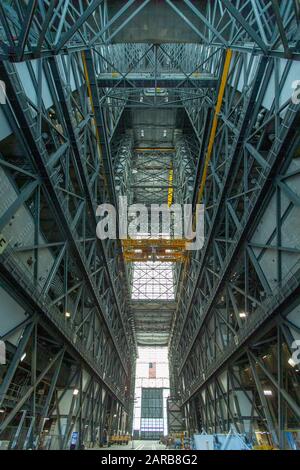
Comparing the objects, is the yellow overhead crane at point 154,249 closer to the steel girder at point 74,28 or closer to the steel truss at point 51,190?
the steel truss at point 51,190

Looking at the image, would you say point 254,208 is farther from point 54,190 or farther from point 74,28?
point 74,28

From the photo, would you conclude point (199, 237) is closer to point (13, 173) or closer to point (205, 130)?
point (205, 130)

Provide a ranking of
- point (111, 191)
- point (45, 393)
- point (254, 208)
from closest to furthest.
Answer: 1. point (254, 208)
2. point (45, 393)
3. point (111, 191)

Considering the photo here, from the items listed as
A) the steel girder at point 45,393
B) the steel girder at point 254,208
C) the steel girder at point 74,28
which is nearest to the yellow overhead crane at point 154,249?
the steel girder at point 254,208

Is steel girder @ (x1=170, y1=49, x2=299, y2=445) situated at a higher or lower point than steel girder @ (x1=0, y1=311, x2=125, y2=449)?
higher

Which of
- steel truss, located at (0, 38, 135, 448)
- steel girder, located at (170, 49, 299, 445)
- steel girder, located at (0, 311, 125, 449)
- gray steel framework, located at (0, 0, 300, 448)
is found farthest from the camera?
steel girder, located at (0, 311, 125, 449)

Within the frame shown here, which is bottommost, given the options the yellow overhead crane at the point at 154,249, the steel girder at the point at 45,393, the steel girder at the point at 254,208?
the steel girder at the point at 45,393

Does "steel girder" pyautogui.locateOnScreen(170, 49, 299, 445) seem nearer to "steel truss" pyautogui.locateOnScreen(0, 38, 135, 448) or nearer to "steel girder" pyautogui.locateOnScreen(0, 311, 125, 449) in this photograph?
"steel truss" pyautogui.locateOnScreen(0, 38, 135, 448)

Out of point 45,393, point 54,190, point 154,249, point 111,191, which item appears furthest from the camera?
point 154,249

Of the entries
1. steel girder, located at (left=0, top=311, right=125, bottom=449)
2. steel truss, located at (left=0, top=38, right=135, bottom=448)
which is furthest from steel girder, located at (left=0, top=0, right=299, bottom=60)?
steel girder, located at (left=0, top=311, right=125, bottom=449)

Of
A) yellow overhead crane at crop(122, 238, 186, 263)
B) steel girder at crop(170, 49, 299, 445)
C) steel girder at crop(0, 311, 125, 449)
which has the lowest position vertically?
steel girder at crop(0, 311, 125, 449)

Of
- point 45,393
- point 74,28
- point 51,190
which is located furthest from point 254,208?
point 45,393
